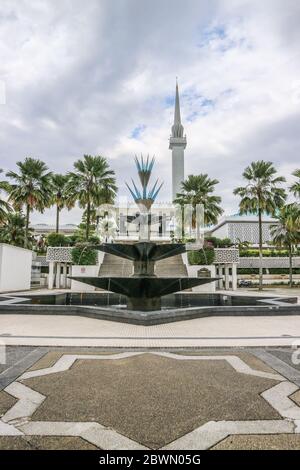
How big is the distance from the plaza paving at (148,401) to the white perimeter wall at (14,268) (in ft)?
59.1

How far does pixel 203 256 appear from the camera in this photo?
24.3 meters

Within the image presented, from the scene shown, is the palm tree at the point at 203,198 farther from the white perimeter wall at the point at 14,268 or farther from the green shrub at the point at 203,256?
the white perimeter wall at the point at 14,268

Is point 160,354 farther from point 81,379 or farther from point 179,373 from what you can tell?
point 81,379

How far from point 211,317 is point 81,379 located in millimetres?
7189

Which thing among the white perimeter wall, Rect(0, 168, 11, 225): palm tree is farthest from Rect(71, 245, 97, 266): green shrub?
Rect(0, 168, 11, 225): palm tree

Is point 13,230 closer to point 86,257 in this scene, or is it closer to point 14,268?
A: point 14,268

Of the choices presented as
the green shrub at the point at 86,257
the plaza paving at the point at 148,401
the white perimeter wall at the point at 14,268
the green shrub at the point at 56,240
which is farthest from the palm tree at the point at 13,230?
the plaza paving at the point at 148,401

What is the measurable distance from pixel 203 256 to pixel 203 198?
9.85 metres

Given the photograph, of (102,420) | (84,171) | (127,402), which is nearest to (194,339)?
(127,402)

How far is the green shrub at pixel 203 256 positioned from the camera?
24.3 m

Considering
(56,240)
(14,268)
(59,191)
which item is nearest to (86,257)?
(56,240)

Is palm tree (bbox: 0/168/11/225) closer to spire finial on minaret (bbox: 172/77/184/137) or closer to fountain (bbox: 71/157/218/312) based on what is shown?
fountain (bbox: 71/157/218/312)

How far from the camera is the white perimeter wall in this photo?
841 inches

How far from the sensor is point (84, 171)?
3028cm
